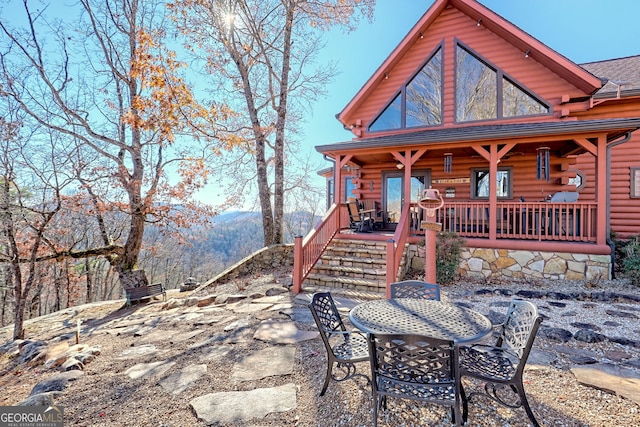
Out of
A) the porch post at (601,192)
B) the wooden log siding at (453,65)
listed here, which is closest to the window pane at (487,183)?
the wooden log siding at (453,65)

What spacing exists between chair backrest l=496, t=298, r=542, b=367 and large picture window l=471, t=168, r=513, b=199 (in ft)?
23.1

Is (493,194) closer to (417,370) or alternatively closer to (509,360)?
(509,360)

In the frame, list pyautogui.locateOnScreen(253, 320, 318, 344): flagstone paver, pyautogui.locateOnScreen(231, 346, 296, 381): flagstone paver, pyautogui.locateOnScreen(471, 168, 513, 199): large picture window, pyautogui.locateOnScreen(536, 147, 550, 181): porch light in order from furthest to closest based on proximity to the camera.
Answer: pyautogui.locateOnScreen(471, 168, 513, 199): large picture window → pyautogui.locateOnScreen(536, 147, 550, 181): porch light → pyautogui.locateOnScreen(253, 320, 318, 344): flagstone paver → pyautogui.locateOnScreen(231, 346, 296, 381): flagstone paver

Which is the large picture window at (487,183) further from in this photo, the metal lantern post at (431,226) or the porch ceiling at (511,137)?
the metal lantern post at (431,226)

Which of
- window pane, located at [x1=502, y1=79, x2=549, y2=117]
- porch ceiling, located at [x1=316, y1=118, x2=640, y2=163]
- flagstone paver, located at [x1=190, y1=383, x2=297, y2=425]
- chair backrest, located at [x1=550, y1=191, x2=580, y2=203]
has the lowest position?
flagstone paver, located at [x1=190, y1=383, x2=297, y2=425]

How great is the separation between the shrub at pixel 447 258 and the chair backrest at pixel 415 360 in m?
4.89

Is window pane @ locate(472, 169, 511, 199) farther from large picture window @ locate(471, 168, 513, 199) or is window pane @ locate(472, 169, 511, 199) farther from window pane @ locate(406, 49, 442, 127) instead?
window pane @ locate(406, 49, 442, 127)

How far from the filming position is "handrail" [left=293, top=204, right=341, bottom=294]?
20.5ft

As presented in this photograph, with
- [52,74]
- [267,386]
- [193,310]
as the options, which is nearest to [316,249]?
[193,310]

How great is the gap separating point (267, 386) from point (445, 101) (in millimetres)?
9254

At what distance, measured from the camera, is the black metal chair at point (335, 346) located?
8.19ft

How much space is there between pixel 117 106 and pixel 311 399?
12.2 meters

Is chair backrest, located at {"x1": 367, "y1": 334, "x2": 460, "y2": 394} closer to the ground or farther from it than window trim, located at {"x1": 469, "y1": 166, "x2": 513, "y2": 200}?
closer to the ground

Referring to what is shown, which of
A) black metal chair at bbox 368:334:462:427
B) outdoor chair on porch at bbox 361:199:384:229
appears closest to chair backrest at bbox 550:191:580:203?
outdoor chair on porch at bbox 361:199:384:229
